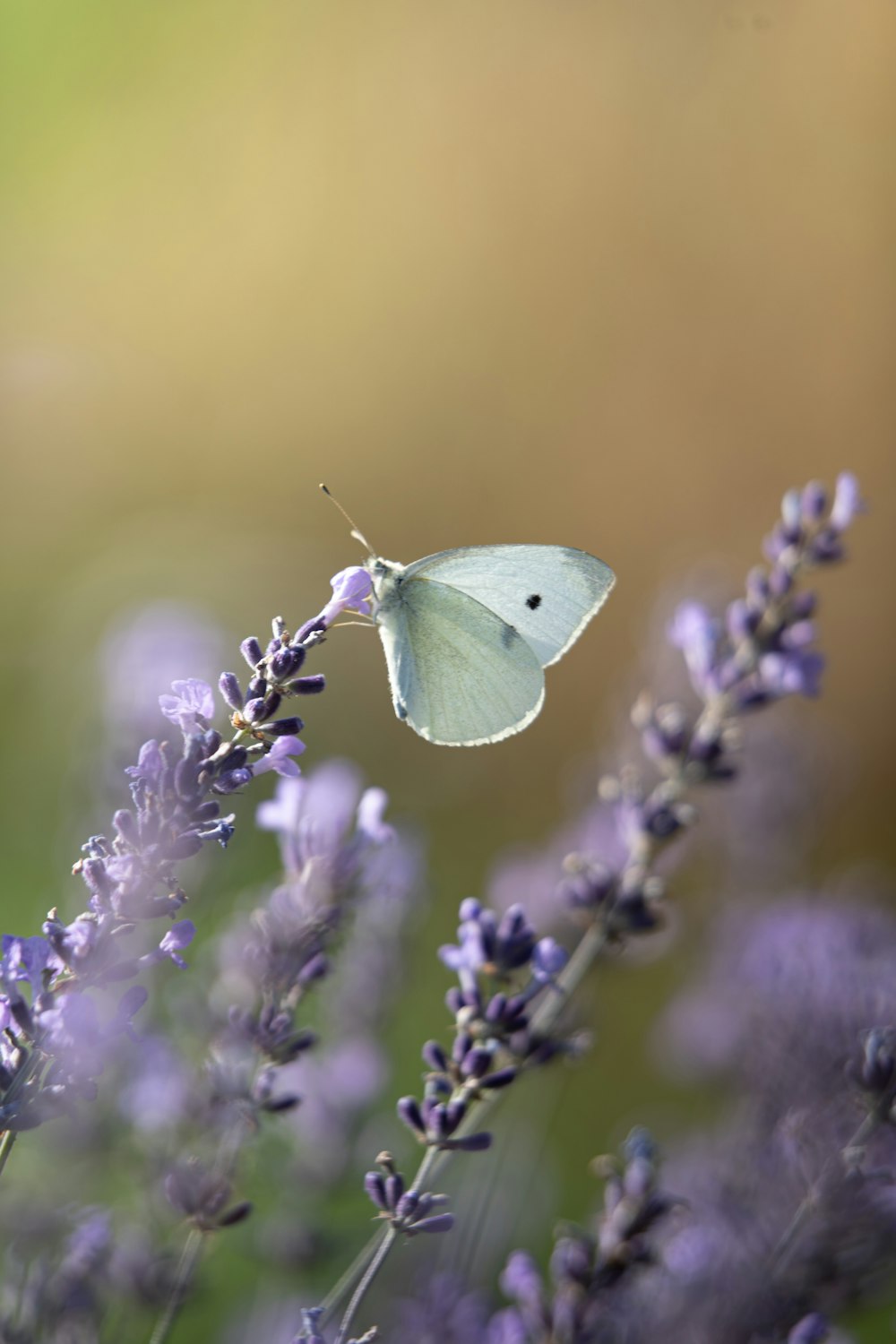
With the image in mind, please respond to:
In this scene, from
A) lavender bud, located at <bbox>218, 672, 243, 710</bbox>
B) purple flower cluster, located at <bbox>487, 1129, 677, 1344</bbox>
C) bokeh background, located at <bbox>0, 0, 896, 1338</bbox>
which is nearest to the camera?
lavender bud, located at <bbox>218, 672, 243, 710</bbox>

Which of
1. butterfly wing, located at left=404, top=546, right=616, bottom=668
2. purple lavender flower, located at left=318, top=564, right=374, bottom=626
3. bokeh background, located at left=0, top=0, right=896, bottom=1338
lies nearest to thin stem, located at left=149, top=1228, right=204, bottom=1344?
purple lavender flower, located at left=318, top=564, right=374, bottom=626

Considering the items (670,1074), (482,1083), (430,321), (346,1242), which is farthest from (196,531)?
(482,1083)

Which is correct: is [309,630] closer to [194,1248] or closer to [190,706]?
[190,706]

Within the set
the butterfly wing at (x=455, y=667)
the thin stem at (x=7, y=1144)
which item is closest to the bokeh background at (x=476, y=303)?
the butterfly wing at (x=455, y=667)

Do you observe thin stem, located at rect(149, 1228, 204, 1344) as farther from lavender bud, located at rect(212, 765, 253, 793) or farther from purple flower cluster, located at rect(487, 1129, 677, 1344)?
lavender bud, located at rect(212, 765, 253, 793)

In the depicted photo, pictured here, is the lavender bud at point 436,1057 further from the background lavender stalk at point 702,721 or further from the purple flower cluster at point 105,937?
the purple flower cluster at point 105,937

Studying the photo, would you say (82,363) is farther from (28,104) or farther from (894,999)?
(894,999)

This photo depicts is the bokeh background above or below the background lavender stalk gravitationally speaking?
above
